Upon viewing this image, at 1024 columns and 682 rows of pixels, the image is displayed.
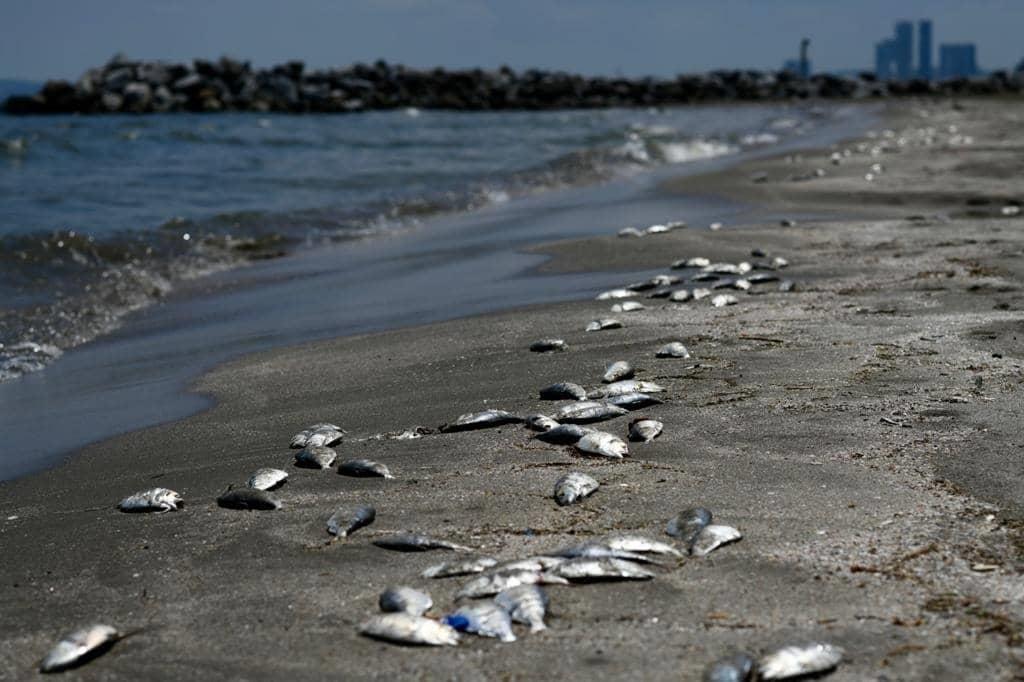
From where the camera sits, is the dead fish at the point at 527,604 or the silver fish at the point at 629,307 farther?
the silver fish at the point at 629,307

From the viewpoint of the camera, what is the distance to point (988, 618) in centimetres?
262

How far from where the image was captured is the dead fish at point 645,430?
13.3 ft

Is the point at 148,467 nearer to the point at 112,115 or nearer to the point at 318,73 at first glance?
the point at 112,115

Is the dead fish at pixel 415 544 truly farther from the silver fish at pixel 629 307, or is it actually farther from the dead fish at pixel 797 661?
the silver fish at pixel 629 307

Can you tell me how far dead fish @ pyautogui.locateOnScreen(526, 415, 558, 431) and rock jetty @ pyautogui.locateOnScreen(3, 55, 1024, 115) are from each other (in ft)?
156

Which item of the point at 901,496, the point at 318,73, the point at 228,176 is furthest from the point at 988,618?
the point at 318,73

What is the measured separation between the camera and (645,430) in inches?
160

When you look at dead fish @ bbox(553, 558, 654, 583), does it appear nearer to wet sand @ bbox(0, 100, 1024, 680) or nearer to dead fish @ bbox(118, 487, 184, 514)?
wet sand @ bbox(0, 100, 1024, 680)

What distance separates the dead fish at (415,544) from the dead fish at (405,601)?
0.35 meters

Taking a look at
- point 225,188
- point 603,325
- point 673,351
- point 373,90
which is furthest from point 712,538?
point 373,90

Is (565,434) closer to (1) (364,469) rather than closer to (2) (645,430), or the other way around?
(2) (645,430)

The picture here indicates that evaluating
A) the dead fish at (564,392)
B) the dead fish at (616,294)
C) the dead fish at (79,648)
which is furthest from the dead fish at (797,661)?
the dead fish at (616,294)

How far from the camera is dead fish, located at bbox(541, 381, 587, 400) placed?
15.4ft

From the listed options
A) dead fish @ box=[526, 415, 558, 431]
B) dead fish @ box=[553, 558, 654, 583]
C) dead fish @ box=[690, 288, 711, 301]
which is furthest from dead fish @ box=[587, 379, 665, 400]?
dead fish @ box=[690, 288, 711, 301]
